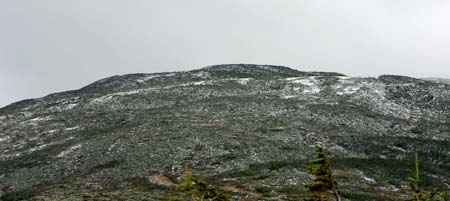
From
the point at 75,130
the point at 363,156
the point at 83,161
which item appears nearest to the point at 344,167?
the point at 363,156

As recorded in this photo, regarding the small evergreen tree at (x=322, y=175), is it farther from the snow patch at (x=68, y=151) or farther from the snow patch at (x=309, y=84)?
the snow patch at (x=309, y=84)

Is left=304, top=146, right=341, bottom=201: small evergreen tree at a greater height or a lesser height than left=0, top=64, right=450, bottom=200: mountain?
greater

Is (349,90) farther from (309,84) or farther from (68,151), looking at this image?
(68,151)

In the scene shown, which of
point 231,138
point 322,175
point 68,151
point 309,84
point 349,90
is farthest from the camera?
point 309,84

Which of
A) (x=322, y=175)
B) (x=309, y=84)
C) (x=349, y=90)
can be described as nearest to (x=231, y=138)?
(x=349, y=90)

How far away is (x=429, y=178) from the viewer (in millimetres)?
62344

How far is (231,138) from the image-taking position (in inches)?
2908

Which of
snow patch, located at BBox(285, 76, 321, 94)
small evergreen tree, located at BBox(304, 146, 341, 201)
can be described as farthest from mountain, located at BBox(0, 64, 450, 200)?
small evergreen tree, located at BBox(304, 146, 341, 201)

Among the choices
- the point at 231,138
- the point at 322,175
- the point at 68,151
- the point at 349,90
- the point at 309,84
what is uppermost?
the point at 322,175

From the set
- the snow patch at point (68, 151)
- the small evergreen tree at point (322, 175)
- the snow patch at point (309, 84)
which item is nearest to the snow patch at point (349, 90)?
the snow patch at point (309, 84)

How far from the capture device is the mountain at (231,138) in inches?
2299

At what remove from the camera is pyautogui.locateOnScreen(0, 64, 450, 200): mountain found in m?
58.4

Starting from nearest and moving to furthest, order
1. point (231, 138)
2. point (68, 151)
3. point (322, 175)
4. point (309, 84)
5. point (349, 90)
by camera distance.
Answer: point (322, 175), point (231, 138), point (68, 151), point (349, 90), point (309, 84)

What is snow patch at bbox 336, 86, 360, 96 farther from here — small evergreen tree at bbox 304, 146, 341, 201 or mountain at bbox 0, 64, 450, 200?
small evergreen tree at bbox 304, 146, 341, 201
